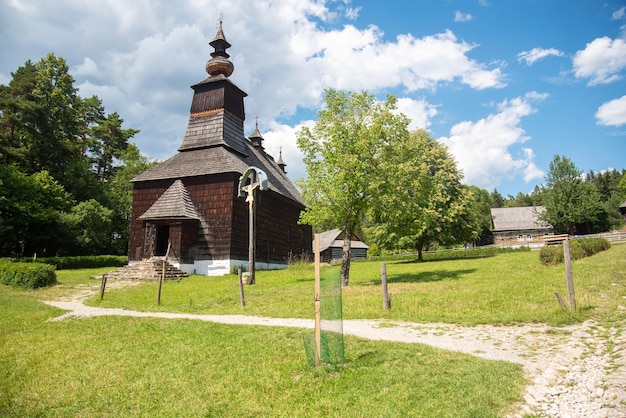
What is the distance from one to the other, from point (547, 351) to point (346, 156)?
1182 centimetres

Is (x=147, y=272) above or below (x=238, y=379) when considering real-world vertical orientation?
above

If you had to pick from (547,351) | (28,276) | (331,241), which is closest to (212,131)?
(28,276)

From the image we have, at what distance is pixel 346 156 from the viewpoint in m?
17.8

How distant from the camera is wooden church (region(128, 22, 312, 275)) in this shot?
26.3m

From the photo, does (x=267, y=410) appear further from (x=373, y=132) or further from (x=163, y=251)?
(x=163, y=251)

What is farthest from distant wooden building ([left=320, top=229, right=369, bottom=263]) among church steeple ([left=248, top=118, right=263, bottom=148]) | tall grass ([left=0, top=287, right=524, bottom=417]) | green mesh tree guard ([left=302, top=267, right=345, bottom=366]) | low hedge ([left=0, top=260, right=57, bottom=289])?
green mesh tree guard ([left=302, top=267, right=345, bottom=366])

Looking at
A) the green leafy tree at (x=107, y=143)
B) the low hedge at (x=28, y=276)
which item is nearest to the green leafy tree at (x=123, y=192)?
the green leafy tree at (x=107, y=143)

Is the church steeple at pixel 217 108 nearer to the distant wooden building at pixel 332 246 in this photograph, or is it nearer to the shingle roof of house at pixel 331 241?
the shingle roof of house at pixel 331 241

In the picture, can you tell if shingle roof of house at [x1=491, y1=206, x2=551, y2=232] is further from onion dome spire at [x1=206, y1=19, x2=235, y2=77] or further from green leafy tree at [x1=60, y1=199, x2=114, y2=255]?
green leafy tree at [x1=60, y1=199, x2=114, y2=255]

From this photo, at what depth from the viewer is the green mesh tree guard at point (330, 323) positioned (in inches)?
271

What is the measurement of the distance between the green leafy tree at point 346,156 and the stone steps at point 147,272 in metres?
9.90

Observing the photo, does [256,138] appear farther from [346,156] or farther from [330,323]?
[330,323]

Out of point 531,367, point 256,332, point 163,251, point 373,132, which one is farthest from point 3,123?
point 531,367

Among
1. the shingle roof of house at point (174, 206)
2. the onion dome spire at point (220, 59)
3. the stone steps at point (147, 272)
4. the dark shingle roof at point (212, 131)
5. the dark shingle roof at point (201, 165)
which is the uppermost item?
the onion dome spire at point (220, 59)
